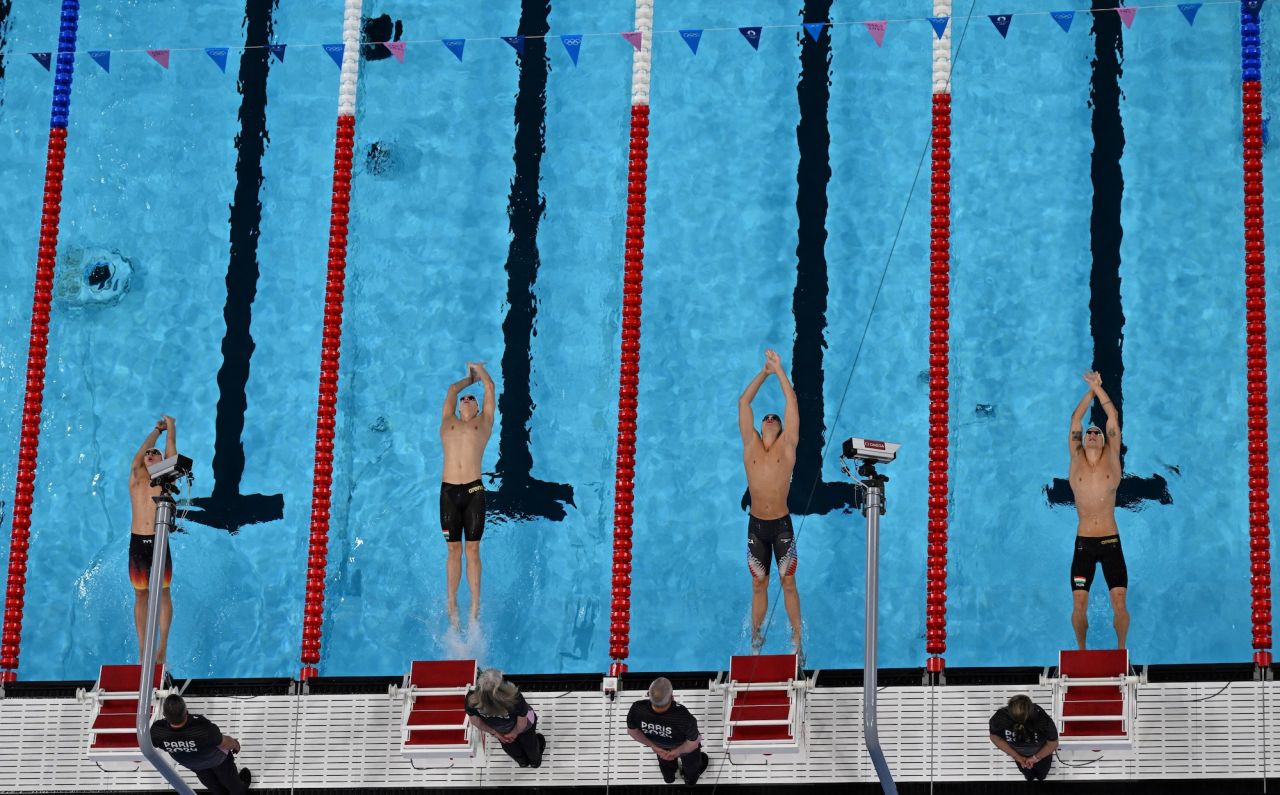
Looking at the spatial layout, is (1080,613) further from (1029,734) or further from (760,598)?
(760,598)

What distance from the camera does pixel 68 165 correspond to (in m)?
16.2

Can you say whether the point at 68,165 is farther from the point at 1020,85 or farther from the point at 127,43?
the point at 1020,85

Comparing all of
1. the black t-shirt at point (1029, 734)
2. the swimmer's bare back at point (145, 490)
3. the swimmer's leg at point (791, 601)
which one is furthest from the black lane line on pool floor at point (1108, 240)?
the swimmer's bare back at point (145, 490)

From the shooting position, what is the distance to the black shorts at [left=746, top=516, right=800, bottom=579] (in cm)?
1293

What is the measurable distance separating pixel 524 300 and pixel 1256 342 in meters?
Answer: 5.56

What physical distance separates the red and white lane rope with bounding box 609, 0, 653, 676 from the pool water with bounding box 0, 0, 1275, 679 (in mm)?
731

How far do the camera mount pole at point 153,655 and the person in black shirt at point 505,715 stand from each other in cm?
177

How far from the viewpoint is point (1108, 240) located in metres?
15.4

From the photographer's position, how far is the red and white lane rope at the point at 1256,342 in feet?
40.9

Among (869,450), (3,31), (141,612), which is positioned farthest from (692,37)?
(3,31)

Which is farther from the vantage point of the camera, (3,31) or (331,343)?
(3,31)

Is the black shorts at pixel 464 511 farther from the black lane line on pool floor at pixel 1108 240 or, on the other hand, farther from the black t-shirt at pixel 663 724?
the black lane line on pool floor at pixel 1108 240

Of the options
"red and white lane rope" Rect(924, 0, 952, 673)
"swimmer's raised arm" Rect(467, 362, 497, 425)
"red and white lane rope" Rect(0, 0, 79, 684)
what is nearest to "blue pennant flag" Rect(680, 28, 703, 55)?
"red and white lane rope" Rect(924, 0, 952, 673)

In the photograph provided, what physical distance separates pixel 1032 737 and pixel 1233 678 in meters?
1.40
